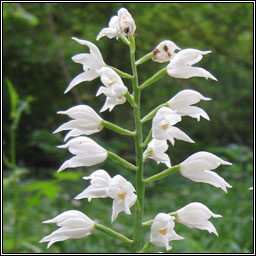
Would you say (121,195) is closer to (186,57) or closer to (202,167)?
(202,167)

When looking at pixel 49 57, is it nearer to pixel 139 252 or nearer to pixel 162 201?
pixel 162 201

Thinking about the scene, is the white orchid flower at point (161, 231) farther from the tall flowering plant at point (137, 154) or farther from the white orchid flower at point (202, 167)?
the white orchid flower at point (202, 167)

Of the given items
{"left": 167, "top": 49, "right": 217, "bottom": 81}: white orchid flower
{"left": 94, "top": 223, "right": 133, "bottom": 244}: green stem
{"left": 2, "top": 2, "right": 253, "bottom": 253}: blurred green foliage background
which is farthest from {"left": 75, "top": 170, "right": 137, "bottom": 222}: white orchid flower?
{"left": 2, "top": 2, "right": 253, "bottom": 253}: blurred green foliage background

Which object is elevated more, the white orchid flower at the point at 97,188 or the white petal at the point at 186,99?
the white petal at the point at 186,99

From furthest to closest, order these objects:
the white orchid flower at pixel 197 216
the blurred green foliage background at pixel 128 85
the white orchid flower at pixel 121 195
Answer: the blurred green foliage background at pixel 128 85
the white orchid flower at pixel 197 216
the white orchid flower at pixel 121 195

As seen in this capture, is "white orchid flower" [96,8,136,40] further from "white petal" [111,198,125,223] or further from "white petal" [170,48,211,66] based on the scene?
"white petal" [111,198,125,223]

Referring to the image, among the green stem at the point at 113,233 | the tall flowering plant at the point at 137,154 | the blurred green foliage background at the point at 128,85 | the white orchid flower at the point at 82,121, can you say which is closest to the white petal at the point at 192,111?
the tall flowering plant at the point at 137,154
